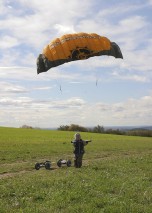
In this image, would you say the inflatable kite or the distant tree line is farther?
the distant tree line

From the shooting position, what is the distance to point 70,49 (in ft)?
77.7

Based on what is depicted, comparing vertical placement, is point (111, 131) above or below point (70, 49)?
below

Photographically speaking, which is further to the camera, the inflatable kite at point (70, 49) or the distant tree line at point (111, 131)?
the distant tree line at point (111, 131)

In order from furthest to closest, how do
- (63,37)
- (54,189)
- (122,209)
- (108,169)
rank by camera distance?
(63,37) < (108,169) < (54,189) < (122,209)

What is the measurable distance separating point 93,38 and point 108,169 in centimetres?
838

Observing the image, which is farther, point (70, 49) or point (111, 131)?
point (111, 131)

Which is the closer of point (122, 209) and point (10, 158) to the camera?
point (122, 209)

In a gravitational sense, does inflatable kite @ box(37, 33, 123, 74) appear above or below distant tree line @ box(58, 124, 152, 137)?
above

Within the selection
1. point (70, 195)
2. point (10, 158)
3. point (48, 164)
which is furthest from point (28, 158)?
point (70, 195)

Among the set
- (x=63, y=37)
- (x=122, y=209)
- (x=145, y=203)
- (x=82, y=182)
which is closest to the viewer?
(x=122, y=209)

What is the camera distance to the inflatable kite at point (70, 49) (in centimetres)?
2364

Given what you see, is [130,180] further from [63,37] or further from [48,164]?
[63,37]

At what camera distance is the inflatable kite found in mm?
23641

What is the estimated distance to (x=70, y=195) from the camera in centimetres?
1411
